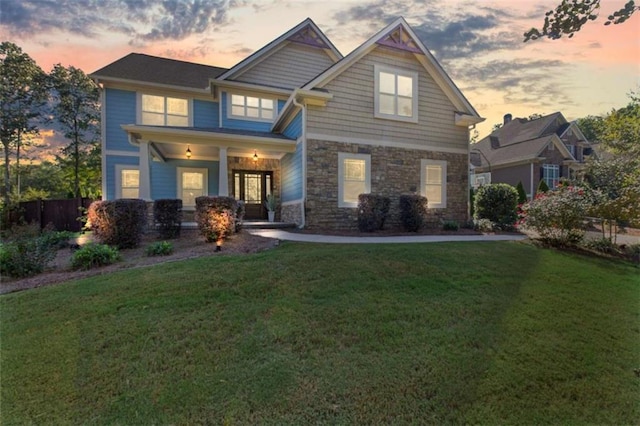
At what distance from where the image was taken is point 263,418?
2.22 meters

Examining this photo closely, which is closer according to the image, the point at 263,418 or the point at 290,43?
the point at 263,418

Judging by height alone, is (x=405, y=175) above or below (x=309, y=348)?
above

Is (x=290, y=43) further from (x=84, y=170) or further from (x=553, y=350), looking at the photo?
(x=84, y=170)

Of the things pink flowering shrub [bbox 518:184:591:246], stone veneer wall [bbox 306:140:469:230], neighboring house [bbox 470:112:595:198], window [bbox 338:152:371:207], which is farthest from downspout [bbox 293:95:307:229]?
neighboring house [bbox 470:112:595:198]

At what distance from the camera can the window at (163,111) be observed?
12.8 meters

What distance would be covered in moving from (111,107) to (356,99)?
382 inches

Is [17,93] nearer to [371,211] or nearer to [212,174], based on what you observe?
[212,174]

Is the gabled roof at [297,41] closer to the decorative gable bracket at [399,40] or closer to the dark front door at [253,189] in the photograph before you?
the dark front door at [253,189]

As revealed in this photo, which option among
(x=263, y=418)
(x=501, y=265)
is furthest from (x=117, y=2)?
(x=501, y=265)

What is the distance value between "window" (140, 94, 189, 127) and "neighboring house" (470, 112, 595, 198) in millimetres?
22475

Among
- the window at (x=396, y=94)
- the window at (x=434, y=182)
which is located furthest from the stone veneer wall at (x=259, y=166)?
the window at (x=434, y=182)

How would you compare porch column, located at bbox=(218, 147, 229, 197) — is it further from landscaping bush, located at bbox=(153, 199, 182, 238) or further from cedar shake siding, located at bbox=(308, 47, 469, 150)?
cedar shake siding, located at bbox=(308, 47, 469, 150)

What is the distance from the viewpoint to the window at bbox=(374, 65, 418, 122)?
11.1 metres

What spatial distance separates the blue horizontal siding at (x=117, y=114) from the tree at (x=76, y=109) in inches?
378
